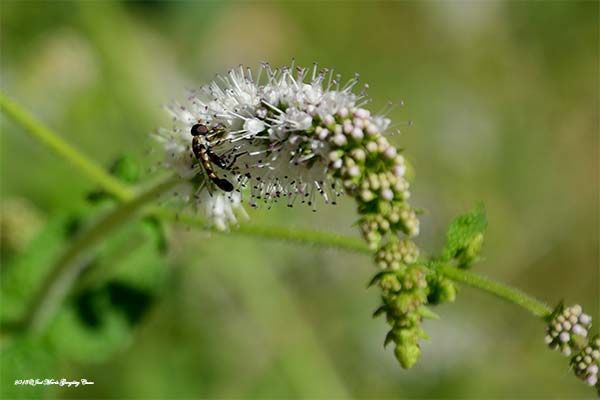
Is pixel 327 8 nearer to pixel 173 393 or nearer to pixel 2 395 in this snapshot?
pixel 173 393

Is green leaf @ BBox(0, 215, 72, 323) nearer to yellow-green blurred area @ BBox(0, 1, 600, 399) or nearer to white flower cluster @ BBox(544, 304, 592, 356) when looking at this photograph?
yellow-green blurred area @ BBox(0, 1, 600, 399)

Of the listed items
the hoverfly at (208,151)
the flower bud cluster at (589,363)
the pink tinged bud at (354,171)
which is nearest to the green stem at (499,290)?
the flower bud cluster at (589,363)

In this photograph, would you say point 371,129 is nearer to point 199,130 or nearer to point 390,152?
point 390,152

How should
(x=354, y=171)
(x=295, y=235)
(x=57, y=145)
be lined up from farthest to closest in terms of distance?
(x=57, y=145)
(x=295, y=235)
(x=354, y=171)

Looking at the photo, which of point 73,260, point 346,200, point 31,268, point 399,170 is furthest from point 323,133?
point 346,200

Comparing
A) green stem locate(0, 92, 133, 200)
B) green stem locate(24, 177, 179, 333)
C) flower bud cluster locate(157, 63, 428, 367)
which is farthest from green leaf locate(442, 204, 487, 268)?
green stem locate(0, 92, 133, 200)

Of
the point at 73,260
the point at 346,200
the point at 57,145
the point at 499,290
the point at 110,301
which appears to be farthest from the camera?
the point at 346,200

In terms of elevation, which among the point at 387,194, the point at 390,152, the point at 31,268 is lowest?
the point at 387,194

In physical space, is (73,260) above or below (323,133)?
above

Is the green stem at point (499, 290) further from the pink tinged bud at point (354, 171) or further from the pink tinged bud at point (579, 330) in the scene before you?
the pink tinged bud at point (354, 171)
